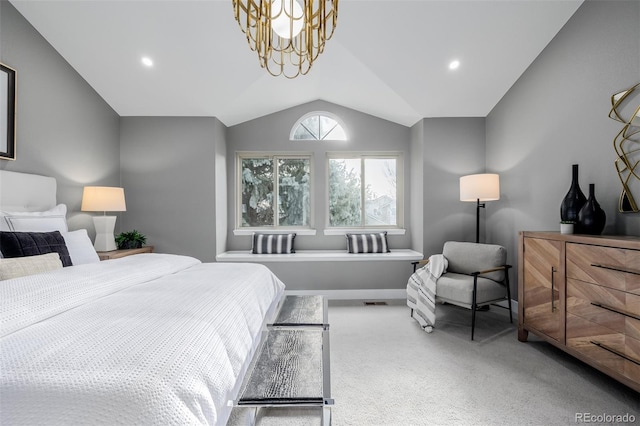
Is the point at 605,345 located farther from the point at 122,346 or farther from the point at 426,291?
the point at 122,346

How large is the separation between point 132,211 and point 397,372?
12.3 ft

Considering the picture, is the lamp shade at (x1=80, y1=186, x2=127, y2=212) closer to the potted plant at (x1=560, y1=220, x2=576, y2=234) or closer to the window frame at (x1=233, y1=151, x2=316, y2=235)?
the window frame at (x1=233, y1=151, x2=316, y2=235)

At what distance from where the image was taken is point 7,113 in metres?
2.61

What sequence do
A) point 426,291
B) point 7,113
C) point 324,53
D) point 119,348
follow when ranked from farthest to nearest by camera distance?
1. point 324,53
2. point 426,291
3. point 7,113
4. point 119,348

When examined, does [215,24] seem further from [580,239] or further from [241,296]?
[580,239]

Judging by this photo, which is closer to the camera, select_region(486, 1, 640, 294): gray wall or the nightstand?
select_region(486, 1, 640, 294): gray wall

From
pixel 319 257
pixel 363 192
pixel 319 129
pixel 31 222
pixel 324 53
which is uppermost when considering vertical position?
pixel 324 53

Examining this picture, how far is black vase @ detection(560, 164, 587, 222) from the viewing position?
244cm

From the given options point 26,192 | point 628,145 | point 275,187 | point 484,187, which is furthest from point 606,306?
point 26,192

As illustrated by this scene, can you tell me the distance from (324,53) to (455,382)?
10.4 ft

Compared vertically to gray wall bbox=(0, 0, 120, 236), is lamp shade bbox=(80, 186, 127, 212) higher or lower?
lower

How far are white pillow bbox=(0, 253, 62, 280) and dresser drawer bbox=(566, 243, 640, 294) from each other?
339cm

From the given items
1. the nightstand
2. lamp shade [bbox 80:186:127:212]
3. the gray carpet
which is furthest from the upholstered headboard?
the gray carpet

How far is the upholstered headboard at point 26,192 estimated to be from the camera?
251 centimetres
